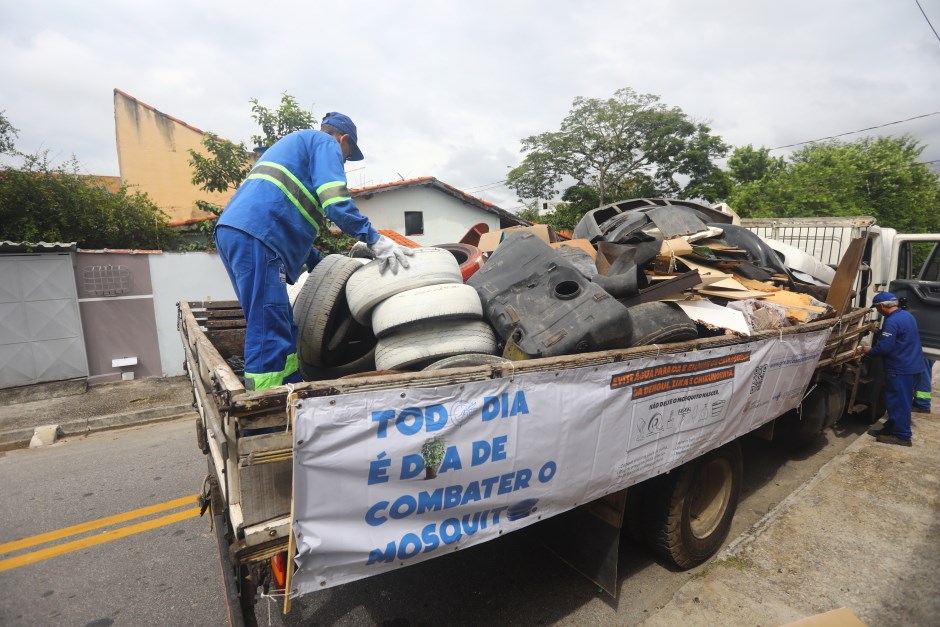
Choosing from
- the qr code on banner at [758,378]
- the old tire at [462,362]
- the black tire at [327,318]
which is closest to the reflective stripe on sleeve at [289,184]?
the black tire at [327,318]

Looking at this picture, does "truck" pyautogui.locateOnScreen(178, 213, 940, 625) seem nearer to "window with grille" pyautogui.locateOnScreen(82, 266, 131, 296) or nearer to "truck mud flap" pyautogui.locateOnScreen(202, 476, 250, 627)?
"truck mud flap" pyautogui.locateOnScreen(202, 476, 250, 627)

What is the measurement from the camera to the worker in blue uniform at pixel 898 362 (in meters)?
4.93

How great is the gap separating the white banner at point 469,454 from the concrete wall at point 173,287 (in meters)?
7.59

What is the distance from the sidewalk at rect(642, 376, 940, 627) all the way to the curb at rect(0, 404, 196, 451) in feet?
17.4

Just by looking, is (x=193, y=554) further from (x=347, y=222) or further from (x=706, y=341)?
(x=706, y=341)

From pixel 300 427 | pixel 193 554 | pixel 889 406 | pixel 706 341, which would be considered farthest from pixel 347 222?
pixel 889 406

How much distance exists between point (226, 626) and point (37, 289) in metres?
7.03

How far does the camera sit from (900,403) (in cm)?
492

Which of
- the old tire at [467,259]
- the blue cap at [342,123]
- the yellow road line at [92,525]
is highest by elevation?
the blue cap at [342,123]

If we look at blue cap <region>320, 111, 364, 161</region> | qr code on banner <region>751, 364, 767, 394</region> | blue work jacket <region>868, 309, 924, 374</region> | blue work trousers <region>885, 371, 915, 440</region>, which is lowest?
blue work trousers <region>885, 371, 915, 440</region>

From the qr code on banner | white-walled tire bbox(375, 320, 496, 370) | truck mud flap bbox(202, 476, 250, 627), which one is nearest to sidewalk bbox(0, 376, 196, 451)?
truck mud flap bbox(202, 476, 250, 627)

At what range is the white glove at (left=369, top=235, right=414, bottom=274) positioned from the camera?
2.27 m

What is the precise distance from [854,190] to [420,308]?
20.9 m

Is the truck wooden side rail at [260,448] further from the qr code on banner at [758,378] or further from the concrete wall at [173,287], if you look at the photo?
the concrete wall at [173,287]
